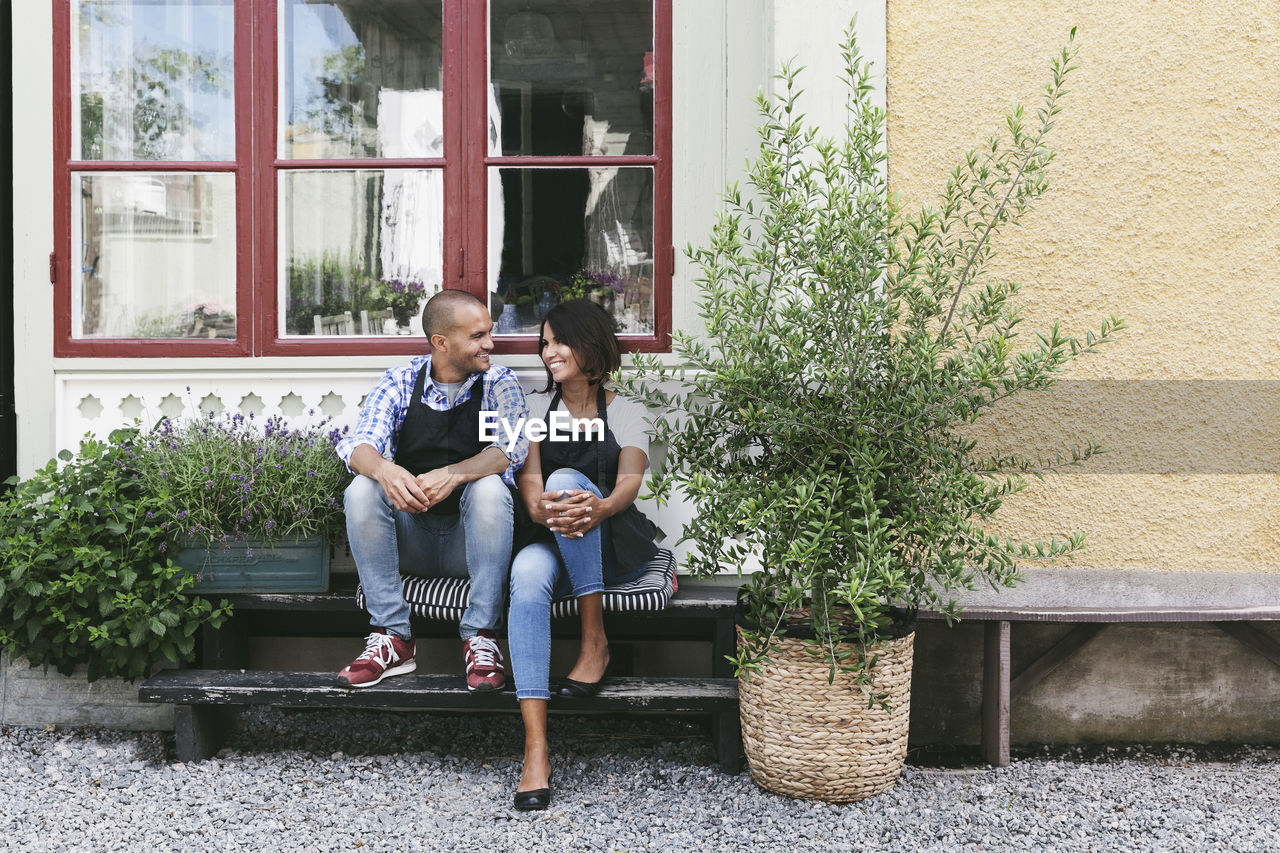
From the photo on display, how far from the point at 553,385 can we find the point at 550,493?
1.73 ft

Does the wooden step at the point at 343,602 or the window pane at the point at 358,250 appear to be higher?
the window pane at the point at 358,250

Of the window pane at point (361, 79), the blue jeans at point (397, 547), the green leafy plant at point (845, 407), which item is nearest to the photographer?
the green leafy plant at point (845, 407)

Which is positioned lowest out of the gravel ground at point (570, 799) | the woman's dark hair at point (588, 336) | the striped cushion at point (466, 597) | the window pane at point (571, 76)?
the gravel ground at point (570, 799)

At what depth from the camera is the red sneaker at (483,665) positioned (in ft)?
9.21

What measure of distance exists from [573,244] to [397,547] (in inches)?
47.7

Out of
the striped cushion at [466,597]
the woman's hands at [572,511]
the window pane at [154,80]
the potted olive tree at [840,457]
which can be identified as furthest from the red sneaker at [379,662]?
the window pane at [154,80]

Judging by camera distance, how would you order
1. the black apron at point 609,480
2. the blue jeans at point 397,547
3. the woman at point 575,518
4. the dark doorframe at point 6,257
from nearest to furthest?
1. the woman at point 575,518
2. the blue jeans at point 397,547
3. the black apron at point 609,480
4. the dark doorframe at point 6,257

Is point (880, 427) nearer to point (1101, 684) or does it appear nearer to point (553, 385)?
point (553, 385)

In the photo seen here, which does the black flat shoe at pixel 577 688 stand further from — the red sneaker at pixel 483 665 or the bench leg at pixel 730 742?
the bench leg at pixel 730 742

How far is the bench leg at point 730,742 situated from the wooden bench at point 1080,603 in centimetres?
66

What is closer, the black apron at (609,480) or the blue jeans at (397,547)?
the blue jeans at (397,547)

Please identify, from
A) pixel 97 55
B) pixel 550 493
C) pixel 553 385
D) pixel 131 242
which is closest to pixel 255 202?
pixel 131 242

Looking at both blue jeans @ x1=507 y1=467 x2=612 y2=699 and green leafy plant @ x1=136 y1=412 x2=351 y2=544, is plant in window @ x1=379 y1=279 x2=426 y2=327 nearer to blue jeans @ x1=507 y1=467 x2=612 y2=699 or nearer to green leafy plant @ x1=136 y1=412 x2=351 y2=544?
green leafy plant @ x1=136 y1=412 x2=351 y2=544

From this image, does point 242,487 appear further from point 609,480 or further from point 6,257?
point 6,257
